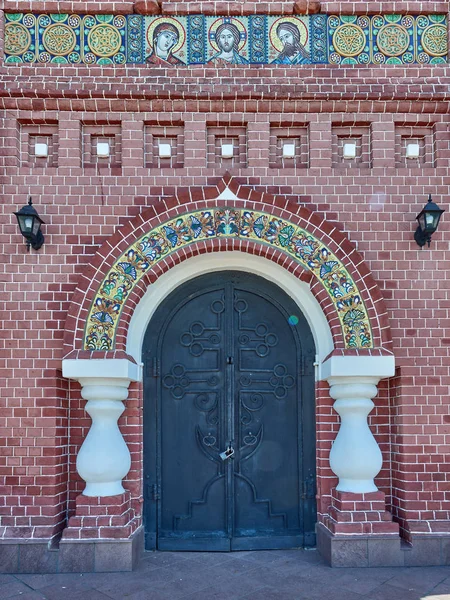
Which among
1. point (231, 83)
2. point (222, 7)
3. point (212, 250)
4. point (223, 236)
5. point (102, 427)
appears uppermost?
point (222, 7)

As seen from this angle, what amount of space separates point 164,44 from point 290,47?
4.28ft

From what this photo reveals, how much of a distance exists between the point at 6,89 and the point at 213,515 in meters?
4.74

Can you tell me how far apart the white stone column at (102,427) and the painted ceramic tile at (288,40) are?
3.50m

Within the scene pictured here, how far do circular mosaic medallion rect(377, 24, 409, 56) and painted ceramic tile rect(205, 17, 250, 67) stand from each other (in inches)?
55.1

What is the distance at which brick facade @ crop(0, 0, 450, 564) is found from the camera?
598 centimetres

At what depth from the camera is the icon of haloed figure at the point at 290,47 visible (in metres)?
6.50

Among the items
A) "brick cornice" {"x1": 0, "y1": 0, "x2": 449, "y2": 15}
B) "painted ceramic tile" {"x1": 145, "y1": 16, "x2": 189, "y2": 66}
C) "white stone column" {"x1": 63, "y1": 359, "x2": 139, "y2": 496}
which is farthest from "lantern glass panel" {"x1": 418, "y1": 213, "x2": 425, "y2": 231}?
"white stone column" {"x1": 63, "y1": 359, "x2": 139, "y2": 496}

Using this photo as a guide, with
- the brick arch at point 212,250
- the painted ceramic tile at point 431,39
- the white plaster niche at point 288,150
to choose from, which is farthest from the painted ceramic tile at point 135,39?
the painted ceramic tile at point 431,39

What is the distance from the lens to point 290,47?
6531 mm

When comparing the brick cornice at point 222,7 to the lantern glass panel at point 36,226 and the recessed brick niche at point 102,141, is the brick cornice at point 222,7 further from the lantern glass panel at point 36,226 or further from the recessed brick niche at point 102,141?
the lantern glass panel at point 36,226

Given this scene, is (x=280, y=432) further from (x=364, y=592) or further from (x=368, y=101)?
(x=368, y=101)

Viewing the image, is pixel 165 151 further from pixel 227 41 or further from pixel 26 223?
pixel 26 223

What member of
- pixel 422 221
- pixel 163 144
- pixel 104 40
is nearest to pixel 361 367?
pixel 422 221

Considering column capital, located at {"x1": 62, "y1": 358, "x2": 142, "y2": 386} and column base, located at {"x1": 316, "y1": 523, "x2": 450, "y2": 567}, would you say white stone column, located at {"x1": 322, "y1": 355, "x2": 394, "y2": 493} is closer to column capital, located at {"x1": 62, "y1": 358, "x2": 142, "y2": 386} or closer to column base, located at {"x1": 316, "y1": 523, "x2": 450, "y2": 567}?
column base, located at {"x1": 316, "y1": 523, "x2": 450, "y2": 567}
